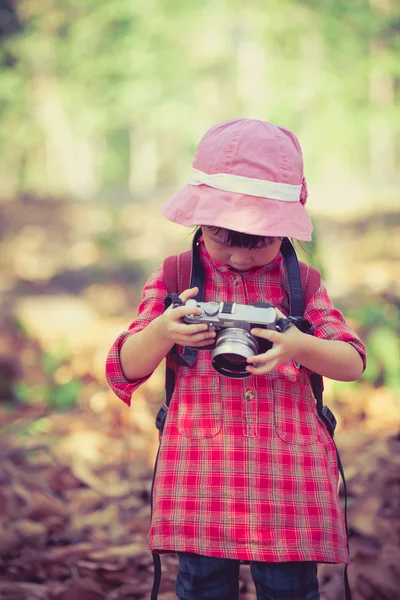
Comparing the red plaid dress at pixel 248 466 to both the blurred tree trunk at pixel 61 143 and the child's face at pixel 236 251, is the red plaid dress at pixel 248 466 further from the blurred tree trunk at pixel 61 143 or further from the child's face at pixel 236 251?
the blurred tree trunk at pixel 61 143

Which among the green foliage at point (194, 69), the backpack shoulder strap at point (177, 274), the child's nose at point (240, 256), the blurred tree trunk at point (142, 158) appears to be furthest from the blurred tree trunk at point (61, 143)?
the child's nose at point (240, 256)

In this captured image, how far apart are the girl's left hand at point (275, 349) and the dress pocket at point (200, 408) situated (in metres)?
0.21

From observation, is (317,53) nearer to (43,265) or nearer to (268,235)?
(43,265)

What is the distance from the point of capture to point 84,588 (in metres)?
2.40

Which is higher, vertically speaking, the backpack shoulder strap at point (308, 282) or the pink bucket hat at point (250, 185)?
the pink bucket hat at point (250, 185)

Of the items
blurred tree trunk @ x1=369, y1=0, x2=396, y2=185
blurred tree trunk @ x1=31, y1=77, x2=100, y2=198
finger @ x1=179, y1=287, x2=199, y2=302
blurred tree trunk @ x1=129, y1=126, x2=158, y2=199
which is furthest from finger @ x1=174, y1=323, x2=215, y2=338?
blurred tree trunk @ x1=129, y1=126, x2=158, y2=199

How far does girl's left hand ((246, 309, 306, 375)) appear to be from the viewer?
1.53 metres

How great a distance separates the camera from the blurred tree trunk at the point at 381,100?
1789 cm

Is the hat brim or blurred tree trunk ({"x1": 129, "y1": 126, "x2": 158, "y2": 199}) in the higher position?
the hat brim

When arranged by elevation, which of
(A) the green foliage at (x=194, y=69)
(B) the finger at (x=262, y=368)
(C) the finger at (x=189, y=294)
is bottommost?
(B) the finger at (x=262, y=368)

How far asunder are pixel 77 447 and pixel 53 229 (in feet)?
40.8

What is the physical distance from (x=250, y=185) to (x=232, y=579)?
3.71 feet

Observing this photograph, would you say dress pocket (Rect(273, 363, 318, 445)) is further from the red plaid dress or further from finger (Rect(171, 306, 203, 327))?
finger (Rect(171, 306, 203, 327))

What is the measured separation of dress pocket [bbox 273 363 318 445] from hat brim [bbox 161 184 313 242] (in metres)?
0.41
